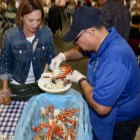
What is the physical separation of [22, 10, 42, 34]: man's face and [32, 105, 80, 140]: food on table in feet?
2.29

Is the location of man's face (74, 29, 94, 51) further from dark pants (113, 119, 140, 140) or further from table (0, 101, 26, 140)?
table (0, 101, 26, 140)

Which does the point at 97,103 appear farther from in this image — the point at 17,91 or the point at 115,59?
the point at 17,91

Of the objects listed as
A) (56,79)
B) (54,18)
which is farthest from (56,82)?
(54,18)

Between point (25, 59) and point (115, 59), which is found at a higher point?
point (115, 59)

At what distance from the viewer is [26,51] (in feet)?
7.50

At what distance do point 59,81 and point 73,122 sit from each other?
329 mm

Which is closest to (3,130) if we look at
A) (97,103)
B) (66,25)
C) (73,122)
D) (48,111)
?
(48,111)

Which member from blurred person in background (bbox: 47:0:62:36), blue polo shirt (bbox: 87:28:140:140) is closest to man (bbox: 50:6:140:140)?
blue polo shirt (bbox: 87:28:140:140)

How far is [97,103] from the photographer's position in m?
1.51

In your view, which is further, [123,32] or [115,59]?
[123,32]

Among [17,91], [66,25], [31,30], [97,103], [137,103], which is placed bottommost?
[66,25]

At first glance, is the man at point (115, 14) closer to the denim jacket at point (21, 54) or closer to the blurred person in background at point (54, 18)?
the denim jacket at point (21, 54)

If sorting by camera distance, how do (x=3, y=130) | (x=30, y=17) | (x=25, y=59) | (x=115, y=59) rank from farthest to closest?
(x=25, y=59)
(x=30, y=17)
(x=3, y=130)
(x=115, y=59)

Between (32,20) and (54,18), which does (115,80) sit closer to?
(32,20)
